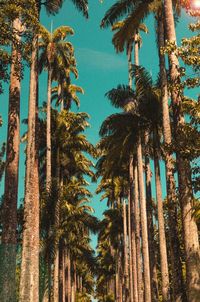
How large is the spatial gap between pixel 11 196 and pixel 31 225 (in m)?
2.47

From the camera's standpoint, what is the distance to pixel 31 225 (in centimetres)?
1468

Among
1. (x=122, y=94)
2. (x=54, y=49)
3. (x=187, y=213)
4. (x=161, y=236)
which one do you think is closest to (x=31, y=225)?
Answer: (x=161, y=236)

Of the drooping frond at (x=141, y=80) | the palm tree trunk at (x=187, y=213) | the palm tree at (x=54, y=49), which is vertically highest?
the palm tree at (x=54, y=49)

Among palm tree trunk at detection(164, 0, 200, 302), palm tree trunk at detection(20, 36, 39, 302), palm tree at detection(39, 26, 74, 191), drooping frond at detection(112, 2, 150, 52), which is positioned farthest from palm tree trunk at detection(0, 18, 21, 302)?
palm tree at detection(39, 26, 74, 191)

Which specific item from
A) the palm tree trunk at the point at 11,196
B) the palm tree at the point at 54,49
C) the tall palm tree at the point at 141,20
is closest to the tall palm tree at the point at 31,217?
the palm tree trunk at the point at 11,196

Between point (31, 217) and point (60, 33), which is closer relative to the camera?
point (31, 217)

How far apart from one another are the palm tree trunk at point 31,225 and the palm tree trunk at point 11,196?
170 centimetres

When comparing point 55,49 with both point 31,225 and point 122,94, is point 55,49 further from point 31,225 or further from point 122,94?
point 31,225

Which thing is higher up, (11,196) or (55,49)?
(55,49)

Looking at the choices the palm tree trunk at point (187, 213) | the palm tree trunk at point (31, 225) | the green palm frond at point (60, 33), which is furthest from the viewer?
the green palm frond at point (60, 33)

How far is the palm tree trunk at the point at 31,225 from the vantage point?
13788mm

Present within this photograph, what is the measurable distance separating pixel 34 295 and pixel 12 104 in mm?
6872

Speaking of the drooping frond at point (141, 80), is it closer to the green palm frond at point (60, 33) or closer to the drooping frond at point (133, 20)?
the drooping frond at point (133, 20)

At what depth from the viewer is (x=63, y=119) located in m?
31.8
